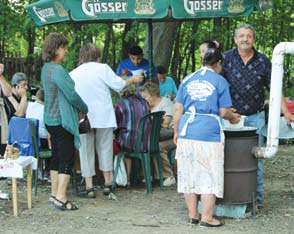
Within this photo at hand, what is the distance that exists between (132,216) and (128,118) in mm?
1553

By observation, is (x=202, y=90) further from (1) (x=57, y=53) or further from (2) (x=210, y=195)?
(1) (x=57, y=53)

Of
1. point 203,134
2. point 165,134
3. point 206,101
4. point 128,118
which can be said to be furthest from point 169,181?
point 206,101

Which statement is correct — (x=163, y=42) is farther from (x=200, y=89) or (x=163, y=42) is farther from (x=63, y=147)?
(x=200, y=89)

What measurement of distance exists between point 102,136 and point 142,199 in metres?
0.86

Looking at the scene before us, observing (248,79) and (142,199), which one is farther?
(142,199)

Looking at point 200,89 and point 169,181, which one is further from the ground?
point 200,89

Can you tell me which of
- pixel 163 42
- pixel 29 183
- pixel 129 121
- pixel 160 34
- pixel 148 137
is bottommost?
pixel 29 183

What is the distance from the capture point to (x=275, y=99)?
6.36 meters

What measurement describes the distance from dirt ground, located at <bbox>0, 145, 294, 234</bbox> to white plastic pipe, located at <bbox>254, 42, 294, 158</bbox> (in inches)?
26.9

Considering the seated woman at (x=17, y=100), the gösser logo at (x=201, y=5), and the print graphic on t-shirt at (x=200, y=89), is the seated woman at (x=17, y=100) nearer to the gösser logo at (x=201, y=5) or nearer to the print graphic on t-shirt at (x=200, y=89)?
the gösser logo at (x=201, y=5)

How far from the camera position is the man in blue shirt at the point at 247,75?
6.76 metres

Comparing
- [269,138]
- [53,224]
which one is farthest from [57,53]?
[269,138]

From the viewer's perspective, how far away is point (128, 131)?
7.94 meters

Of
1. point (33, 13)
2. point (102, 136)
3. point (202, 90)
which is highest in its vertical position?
point (33, 13)
